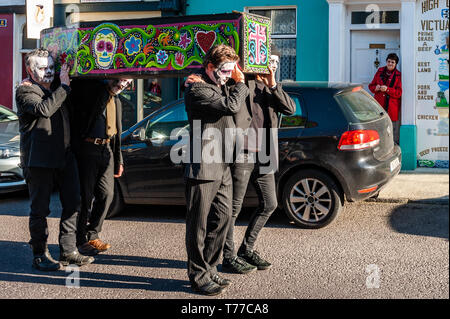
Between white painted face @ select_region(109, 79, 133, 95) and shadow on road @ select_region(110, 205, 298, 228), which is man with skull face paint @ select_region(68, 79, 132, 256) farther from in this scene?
shadow on road @ select_region(110, 205, 298, 228)

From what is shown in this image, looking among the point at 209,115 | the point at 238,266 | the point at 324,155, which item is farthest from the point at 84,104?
the point at 324,155

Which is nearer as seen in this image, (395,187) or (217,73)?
(217,73)

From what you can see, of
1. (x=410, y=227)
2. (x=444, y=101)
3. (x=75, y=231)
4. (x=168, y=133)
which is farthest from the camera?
(x=444, y=101)

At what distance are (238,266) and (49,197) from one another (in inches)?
74.5

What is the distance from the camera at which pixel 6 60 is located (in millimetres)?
15250

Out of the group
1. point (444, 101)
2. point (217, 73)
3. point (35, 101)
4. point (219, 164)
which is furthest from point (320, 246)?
point (444, 101)

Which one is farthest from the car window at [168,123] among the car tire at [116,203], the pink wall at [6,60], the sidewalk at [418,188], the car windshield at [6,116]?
the pink wall at [6,60]

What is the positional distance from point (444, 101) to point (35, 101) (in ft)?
27.8

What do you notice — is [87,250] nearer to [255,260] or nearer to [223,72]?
[255,260]

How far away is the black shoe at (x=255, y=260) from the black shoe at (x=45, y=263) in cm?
172

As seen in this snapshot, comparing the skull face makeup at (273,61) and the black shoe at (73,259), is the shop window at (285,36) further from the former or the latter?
the black shoe at (73,259)

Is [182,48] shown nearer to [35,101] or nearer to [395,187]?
[35,101]

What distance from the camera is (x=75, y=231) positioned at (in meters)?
6.25

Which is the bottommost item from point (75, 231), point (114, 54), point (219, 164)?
point (75, 231)
